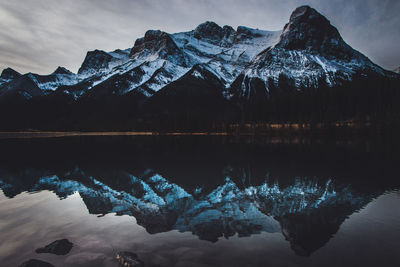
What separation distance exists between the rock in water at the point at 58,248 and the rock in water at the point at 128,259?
7.84 ft

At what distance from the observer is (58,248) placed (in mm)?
9914

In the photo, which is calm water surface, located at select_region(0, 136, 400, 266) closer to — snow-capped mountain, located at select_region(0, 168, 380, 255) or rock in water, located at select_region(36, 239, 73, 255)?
snow-capped mountain, located at select_region(0, 168, 380, 255)

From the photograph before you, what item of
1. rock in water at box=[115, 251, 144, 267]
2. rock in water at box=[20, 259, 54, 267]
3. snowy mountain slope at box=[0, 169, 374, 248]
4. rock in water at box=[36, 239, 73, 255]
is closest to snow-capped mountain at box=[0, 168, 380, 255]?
snowy mountain slope at box=[0, 169, 374, 248]

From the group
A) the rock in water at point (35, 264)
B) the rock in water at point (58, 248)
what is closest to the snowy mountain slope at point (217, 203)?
the rock in water at point (58, 248)

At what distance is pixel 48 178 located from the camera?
86.7 feet

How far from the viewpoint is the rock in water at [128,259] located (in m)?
8.48

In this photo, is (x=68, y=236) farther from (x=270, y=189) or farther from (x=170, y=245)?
(x=270, y=189)

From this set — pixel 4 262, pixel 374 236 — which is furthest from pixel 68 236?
pixel 374 236

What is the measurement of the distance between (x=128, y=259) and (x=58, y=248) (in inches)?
135

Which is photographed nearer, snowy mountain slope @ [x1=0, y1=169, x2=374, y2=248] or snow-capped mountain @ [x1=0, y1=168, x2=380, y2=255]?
snow-capped mountain @ [x1=0, y1=168, x2=380, y2=255]

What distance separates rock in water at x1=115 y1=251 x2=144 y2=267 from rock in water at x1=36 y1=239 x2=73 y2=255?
239cm

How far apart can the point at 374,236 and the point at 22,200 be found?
2223cm

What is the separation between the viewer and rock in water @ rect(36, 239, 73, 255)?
31.8 feet

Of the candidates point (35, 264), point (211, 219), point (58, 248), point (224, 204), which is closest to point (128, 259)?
point (35, 264)
